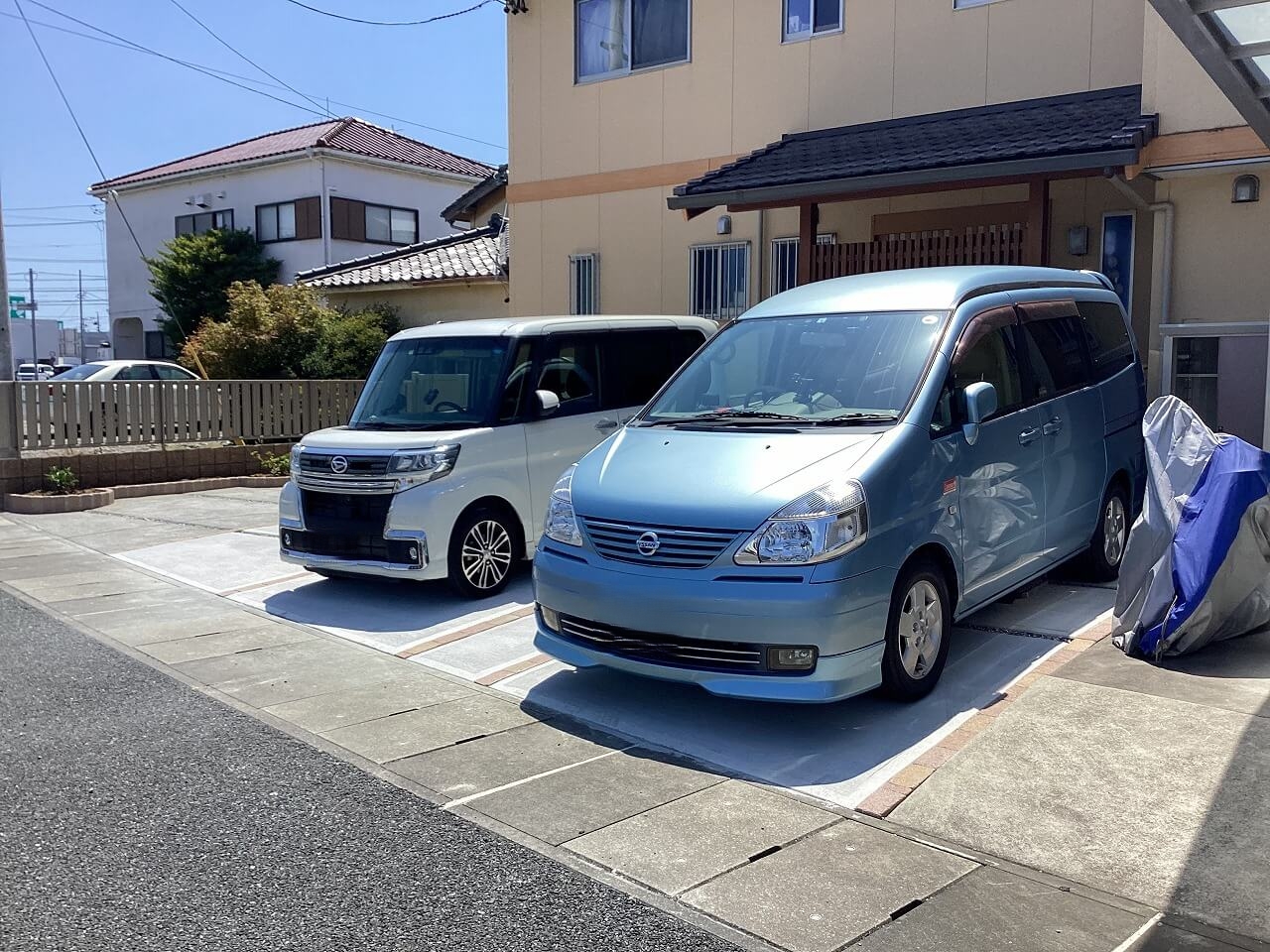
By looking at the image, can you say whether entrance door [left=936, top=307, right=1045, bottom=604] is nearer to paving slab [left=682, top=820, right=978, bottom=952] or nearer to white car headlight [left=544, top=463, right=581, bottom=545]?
white car headlight [left=544, top=463, right=581, bottom=545]

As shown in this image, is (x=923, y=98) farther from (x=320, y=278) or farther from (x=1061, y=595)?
(x=320, y=278)

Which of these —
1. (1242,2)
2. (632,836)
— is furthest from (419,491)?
(1242,2)

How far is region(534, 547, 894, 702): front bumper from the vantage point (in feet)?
15.7

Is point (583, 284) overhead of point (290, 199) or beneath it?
beneath

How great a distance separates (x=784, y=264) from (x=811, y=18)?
2.85 metres

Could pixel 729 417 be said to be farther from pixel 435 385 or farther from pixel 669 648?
pixel 435 385

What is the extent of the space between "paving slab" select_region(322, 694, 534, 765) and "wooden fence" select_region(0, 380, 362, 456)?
381 inches

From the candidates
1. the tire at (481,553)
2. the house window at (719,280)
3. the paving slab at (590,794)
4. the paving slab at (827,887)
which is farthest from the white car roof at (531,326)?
the paving slab at (827,887)

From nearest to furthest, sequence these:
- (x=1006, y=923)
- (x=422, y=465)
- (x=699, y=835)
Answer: (x=1006, y=923)
(x=699, y=835)
(x=422, y=465)

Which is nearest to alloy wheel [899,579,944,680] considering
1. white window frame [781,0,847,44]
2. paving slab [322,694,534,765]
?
paving slab [322,694,534,765]

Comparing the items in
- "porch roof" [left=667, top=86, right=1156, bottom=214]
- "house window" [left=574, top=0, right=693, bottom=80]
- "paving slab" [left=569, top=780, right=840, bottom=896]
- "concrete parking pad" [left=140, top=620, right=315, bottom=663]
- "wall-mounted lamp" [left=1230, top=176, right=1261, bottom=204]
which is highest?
"house window" [left=574, top=0, right=693, bottom=80]

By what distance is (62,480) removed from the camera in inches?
515

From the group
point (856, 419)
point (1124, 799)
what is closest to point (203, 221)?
point (856, 419)

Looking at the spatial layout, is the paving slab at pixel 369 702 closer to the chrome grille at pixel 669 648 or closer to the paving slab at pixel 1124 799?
the chrome grille at pixel 669 648
